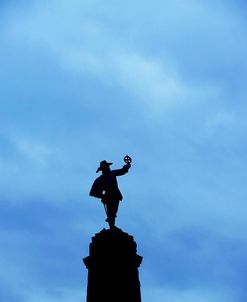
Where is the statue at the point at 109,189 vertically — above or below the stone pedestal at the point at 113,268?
above

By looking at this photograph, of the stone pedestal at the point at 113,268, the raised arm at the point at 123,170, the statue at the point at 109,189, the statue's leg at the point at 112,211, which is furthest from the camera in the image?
the raised arm at the point at 123,170

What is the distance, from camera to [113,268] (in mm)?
15328

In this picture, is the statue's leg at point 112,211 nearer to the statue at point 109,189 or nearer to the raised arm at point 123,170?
the statue at point 109,189

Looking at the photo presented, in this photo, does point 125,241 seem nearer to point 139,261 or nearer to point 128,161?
point 139,261

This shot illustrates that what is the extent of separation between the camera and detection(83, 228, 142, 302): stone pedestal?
14.9 metres

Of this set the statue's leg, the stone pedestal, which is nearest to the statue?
the statue's leg

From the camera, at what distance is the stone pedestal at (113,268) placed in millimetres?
14930

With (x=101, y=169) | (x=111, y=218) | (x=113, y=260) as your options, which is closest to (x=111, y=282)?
(x=113, y=260)

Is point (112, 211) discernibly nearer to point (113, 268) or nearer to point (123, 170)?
point (123, 170)

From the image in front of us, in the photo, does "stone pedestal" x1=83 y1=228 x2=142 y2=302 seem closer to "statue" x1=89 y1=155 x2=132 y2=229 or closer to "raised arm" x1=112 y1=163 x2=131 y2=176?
"statue" x1=89 y1=155 x2=132 y2=229

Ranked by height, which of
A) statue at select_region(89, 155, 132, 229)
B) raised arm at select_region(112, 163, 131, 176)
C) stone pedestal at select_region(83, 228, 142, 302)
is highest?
raised arm at select_region(112, 163, 131, 176)

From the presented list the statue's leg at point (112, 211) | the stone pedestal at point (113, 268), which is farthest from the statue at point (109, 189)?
the stone pedestal at point (113, 268)

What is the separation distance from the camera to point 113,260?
50.7ft

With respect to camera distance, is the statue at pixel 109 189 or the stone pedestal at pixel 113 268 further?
the statue at pixel 109 189
